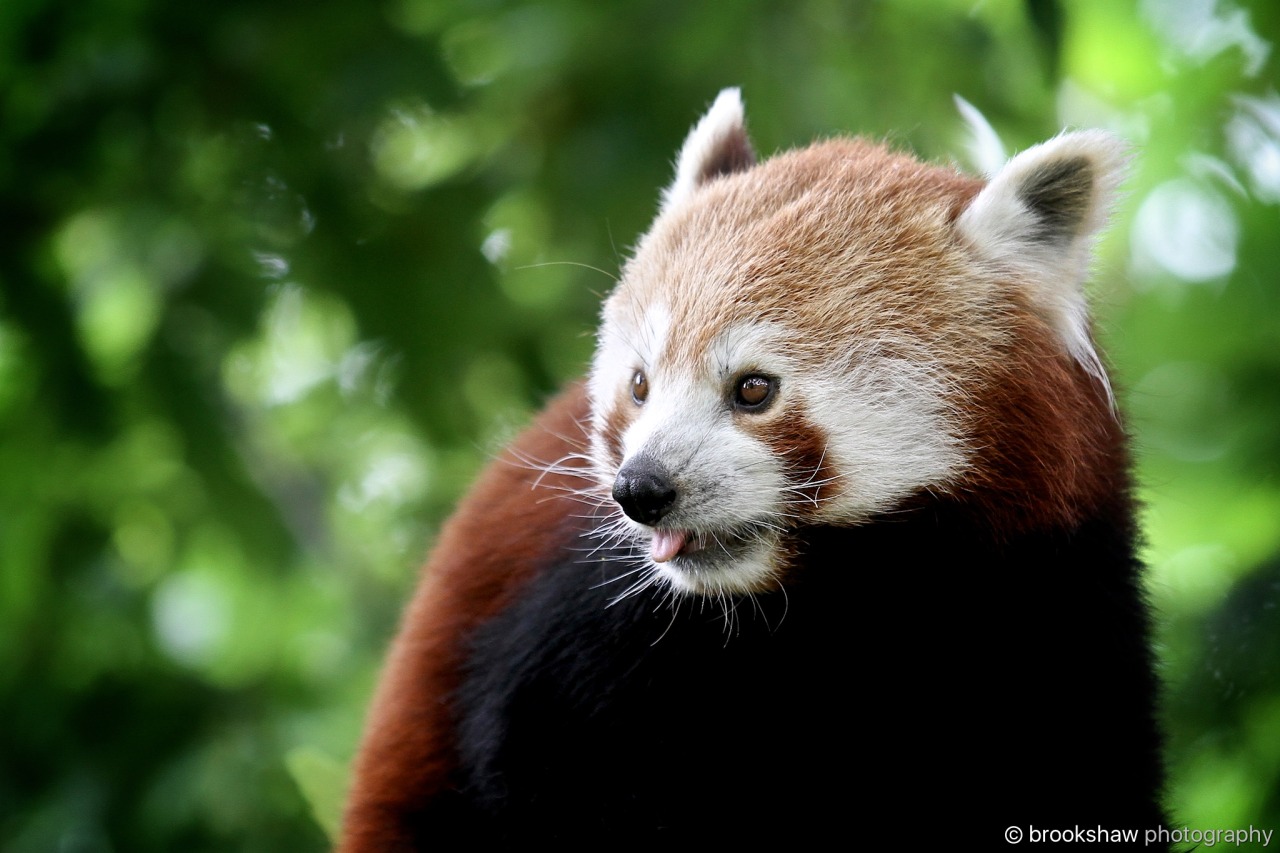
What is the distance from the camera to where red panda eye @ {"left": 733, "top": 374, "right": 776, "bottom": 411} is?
2.12 metres

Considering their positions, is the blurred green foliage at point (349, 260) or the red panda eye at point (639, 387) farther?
the blurred green foliage at point (349, 260)

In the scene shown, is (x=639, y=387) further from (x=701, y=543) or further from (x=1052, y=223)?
(x=1052, y=223)

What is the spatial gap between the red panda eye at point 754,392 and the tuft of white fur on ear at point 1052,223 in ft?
1.55

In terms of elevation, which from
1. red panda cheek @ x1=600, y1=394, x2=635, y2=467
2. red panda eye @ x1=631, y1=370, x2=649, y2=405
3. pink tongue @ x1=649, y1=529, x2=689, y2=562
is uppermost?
red panda eye @ x1=631, y1=370, x2=649, y2=405

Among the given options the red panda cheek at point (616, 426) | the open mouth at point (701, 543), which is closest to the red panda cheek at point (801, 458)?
the open mouth at point (701, 543)

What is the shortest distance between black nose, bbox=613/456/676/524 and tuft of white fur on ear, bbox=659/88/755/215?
2.50 feet

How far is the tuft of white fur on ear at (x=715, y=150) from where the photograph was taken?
8.35ft

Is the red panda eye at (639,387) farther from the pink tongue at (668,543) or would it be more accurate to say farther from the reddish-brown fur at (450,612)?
the pink tongue at (668,543)

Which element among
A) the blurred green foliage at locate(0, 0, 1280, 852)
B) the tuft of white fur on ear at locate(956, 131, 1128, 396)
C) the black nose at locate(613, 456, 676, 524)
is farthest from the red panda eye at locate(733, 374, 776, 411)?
the blurred green foliage at locate(0, 0, 1280, 852)

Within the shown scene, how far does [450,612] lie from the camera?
2719 mm

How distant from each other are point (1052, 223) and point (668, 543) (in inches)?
35.6

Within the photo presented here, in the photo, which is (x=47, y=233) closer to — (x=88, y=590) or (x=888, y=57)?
(x=88, y=590)

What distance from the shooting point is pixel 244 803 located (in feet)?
13.3

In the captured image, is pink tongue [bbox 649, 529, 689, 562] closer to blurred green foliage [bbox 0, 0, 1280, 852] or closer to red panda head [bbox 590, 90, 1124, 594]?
red panda head [bbox 590, 90, 1124, 594]
